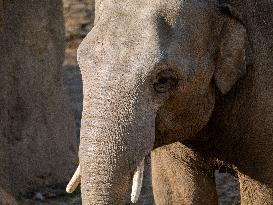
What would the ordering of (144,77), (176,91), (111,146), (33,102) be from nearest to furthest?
(111,146)
(144,77)
(176,91)
(33,102)

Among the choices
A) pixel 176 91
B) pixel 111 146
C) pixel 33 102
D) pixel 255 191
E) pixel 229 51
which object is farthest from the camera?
pixel 33 102

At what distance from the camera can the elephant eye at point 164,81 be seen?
11.0 feet

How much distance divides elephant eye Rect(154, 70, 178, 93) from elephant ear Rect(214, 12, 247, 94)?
0.24 metres

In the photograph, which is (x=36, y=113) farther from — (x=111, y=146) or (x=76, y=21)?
(x=76, y=21)

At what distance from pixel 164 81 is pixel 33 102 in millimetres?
2792

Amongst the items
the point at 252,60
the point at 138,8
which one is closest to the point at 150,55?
the point at 138,8

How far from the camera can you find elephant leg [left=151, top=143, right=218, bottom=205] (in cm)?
408

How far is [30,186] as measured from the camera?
6.11 metres

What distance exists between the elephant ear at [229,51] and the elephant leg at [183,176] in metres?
0.51

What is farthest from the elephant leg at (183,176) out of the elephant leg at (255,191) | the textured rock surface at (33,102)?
the textured rock surface at (33,102)

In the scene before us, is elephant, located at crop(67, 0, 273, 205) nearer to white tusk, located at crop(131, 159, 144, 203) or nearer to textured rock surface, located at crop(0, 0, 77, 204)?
white tusk, located at crop(131, 159, 144, 203)

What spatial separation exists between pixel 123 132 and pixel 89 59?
255 mm

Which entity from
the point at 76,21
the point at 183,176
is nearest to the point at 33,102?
the point at 183,176

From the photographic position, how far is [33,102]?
6.09 meters
